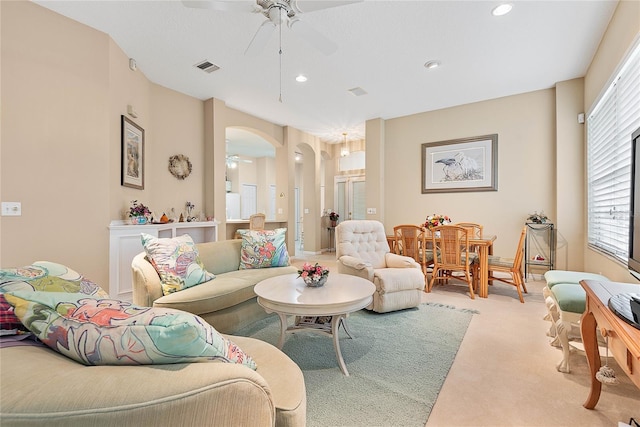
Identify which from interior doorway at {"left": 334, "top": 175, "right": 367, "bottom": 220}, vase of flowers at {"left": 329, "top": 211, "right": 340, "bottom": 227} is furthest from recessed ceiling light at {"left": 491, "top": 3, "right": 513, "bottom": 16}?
vase of flowers at {"left": 329, "top": 211, "right": 340, "bottom": 227}

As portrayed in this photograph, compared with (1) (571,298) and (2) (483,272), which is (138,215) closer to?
(1) (571,298)

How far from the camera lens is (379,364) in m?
2.00

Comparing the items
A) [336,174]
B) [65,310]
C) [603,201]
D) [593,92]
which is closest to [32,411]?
[65,310]

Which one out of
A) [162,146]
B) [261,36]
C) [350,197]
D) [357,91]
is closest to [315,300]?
[261,36]

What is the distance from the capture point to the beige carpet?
4.88ft

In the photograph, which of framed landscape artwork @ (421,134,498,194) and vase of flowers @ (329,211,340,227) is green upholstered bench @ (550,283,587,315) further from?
vase of flowers @ (329,211,340,227)

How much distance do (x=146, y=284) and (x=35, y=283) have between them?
1.14m

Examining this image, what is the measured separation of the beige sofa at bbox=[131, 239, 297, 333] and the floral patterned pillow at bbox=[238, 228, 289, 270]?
0.14 m

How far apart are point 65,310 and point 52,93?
2.96 meters

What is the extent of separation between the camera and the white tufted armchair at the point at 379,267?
2930 millimetres

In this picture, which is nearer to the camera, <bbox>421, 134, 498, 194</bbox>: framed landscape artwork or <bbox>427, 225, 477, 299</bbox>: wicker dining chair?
<bbox>427, 225, 477, 299</bbox>: wicker dining chair

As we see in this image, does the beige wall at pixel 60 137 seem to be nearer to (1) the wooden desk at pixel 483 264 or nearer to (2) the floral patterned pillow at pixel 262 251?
(2) the floral patterned pillow at pixel 262 251

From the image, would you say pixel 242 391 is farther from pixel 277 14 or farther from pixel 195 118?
pixel 195 118

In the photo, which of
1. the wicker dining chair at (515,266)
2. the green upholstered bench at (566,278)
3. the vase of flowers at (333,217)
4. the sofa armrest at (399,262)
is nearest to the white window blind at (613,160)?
the green upholstered bench at (566,278)
